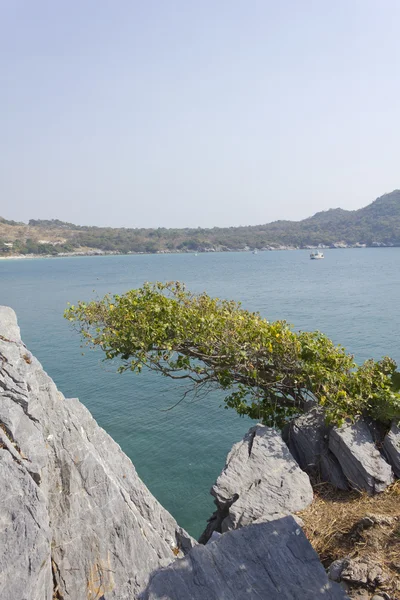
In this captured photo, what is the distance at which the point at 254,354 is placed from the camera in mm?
9938

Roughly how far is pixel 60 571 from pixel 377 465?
522cm

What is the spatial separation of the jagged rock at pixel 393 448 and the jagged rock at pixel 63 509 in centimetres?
377

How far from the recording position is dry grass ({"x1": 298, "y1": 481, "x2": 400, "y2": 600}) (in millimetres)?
5660

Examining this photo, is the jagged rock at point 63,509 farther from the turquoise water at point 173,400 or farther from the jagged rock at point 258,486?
the turquoise water at point 173,400


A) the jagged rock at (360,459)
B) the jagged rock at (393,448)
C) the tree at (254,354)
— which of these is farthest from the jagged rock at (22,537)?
the jagged rock at (393,448)

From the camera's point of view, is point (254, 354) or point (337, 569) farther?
point (254, 354)

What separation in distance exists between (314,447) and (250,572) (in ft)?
12.8

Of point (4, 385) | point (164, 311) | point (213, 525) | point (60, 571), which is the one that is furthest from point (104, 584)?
point (164, 311)

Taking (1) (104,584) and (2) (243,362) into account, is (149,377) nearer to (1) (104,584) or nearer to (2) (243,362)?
(2) (243,362)

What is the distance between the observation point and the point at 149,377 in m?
23.8

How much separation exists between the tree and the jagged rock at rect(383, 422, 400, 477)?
37 centimetres

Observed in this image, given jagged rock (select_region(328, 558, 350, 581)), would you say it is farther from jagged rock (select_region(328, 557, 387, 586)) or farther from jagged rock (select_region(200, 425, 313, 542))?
jagged rock (select_region(200, 425, 313, 542))

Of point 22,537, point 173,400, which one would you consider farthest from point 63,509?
point 173,400

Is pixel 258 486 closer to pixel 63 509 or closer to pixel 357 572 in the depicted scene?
pixel 357 572
